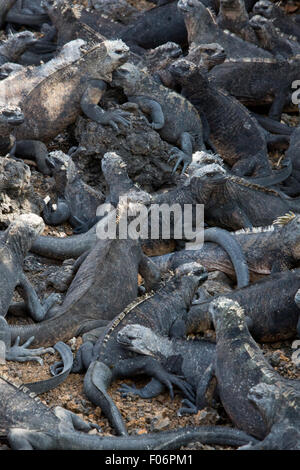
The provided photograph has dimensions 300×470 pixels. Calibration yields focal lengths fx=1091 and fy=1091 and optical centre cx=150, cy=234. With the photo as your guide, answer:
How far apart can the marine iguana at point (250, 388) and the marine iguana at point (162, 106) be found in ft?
12.3

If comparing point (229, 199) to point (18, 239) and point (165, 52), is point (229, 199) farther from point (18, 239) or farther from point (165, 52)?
point (165, 52)

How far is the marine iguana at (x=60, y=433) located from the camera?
18.6 feet

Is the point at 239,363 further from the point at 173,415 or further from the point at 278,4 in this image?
the point at 278,4

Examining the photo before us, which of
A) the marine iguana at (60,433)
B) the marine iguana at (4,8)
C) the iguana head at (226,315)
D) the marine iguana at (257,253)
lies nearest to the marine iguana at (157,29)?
the marine iguana at (4,8)

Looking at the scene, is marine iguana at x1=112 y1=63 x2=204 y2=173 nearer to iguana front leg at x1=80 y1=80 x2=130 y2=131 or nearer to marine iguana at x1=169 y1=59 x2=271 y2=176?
iguana front leg at x1=80 y1=80 x2=130 y2=131

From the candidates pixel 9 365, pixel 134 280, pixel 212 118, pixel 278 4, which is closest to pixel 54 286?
pixel 134 280

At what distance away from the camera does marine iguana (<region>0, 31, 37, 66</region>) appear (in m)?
11.6

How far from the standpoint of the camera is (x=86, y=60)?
34.0 feet

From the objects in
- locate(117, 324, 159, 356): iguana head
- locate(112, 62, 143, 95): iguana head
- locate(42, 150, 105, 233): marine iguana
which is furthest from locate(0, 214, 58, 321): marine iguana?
locate(112, 62, 143, 95): iguana head

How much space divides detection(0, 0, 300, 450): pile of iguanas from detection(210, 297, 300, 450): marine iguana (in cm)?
1

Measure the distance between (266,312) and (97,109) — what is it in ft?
10.6

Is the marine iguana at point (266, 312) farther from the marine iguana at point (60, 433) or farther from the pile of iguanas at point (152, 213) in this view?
the marine iguana at point (60, 433)

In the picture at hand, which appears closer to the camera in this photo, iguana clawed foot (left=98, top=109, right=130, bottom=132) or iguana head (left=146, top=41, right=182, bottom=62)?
iguana clawed foot (left=98, top=109, right=130, bottom=132)
